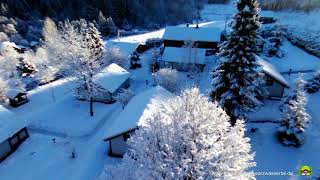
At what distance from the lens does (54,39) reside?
61.6 metres

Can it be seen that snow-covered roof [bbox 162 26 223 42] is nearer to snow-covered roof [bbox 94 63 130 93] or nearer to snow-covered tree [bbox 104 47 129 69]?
snow-covered tree [bbox 104 47 129 69]

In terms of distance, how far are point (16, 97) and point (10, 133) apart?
38.7 ft

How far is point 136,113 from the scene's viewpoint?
2566 centimetres

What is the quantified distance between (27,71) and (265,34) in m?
52.2

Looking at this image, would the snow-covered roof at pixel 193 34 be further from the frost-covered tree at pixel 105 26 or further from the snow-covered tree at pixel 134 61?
the frost-covered tree at pixel 105 26

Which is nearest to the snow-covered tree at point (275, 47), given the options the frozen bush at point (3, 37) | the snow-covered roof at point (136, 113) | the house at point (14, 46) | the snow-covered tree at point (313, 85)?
the snow-covered tree at point (313, 85)

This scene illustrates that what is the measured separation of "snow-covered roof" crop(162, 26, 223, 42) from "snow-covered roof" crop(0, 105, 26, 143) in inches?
1312

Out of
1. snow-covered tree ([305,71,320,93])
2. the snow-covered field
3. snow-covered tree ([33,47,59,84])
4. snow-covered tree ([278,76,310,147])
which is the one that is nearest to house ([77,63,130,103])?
the snow-covered field

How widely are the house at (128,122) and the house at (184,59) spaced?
1838 cm

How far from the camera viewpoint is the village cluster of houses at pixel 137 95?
25.4 meters

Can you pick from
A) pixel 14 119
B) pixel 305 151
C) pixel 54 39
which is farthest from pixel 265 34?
pixel 14 119

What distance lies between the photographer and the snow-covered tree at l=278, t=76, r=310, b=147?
81.0ft

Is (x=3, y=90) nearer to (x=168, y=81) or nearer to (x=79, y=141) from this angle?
(x=79, y=141)

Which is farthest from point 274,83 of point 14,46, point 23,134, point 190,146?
point 14,46
